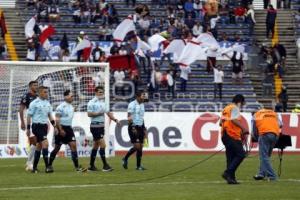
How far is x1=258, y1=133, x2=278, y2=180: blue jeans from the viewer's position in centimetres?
2425

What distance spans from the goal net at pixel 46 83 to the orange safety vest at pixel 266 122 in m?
8.90

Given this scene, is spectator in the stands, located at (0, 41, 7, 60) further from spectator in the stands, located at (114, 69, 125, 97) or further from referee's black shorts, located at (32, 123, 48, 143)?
referee's black shorts, located at (32, 123, 48, 143)

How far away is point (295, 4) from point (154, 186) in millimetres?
34630

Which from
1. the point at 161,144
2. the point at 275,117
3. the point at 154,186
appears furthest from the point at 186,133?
the point at 154,186

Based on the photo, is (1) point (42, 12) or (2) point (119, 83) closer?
(2) point (119, 83)

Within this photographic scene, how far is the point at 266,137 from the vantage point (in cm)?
2453

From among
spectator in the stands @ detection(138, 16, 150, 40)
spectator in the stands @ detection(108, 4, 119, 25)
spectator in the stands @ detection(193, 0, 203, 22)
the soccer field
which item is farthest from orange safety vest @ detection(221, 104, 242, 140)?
spectator in the stands @ detection(193, 0, 203, 22)

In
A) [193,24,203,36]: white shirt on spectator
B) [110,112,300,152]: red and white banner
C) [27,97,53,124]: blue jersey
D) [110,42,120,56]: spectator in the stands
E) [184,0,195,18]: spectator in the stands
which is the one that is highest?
[184,0,195,18]: spectator in the stands

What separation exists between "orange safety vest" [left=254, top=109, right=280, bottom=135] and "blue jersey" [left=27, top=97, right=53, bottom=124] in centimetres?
589

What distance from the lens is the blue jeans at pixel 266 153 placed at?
24250 mm

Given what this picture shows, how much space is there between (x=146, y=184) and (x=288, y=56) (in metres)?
29.9

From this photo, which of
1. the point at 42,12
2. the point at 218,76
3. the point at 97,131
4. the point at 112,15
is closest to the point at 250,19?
the point at 218,76

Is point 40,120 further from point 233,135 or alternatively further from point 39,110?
point 233,135

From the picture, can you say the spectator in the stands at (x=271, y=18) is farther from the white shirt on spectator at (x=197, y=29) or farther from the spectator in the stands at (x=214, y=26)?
the white shirt on spectator at (x=197, y=29)
